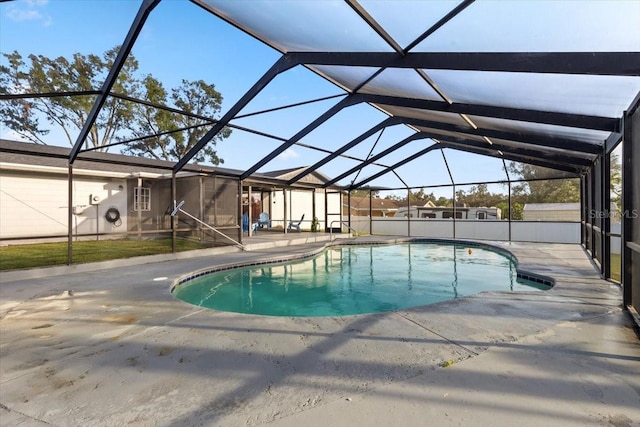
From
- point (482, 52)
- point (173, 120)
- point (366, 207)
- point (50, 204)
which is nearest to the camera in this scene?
point (482, 52)

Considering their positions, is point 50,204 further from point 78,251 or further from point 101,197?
point 78,251

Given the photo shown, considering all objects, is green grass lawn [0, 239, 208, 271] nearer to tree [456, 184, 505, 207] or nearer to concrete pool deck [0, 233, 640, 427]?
concrete pool deck [0, 233, 640, 427]

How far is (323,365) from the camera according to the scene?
7.60 feet

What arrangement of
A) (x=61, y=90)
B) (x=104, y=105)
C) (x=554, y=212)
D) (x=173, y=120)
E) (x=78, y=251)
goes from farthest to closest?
(x=173, y=120)
(x=554, y=212)
(x=104, y=105)
(x=61, y=90)
(x=78, y=251)

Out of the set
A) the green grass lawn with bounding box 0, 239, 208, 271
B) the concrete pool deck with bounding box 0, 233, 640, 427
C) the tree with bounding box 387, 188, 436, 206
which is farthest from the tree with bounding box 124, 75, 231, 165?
the tree with bounding box 387, 188, 436, 206

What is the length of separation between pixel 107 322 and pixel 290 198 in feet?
46.7

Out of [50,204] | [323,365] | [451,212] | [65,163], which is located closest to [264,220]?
[65,163]

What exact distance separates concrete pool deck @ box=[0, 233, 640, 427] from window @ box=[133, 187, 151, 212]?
25.2ft

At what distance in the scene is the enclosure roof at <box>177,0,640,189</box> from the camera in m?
2.62

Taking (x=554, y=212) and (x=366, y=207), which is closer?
(x=554, y=212)

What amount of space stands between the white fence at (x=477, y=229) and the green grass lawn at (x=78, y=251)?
33.2 feet

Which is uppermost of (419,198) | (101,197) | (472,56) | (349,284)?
(472,56)

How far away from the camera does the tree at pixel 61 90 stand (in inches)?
604

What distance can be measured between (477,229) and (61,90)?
21.9m
